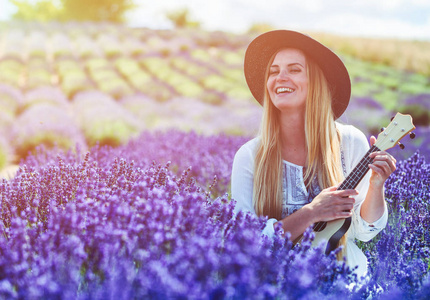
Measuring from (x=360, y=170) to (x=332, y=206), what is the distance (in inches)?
8.2

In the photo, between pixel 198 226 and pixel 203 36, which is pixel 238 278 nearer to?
pixel 198 226

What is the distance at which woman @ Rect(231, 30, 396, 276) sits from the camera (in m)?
2.18

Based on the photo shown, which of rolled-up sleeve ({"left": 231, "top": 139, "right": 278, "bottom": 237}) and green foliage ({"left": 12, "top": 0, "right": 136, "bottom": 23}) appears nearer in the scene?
rolled-up sleeve ({"left": 231, "top": 139, "right": 278, "bottom": 237})

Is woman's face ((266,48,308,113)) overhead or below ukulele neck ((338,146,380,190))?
overhead

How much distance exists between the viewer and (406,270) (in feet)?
5.68

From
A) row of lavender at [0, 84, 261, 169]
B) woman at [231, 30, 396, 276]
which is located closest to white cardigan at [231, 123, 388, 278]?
woman at [231, 30, 396, 276]

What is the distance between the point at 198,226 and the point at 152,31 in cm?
1818

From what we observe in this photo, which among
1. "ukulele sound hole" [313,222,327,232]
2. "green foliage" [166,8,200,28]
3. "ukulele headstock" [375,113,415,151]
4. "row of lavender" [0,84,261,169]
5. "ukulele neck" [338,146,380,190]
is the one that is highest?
"green foliage" [166,8,200,28]

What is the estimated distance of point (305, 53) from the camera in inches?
89.5

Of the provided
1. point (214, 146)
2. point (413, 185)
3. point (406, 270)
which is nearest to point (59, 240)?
point (406, 270)

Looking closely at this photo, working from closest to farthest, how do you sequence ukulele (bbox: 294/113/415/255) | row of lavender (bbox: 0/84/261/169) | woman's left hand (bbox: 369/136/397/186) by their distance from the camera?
woman's left hand (bbox: 369/136/397/186) < ukulele (bbox: 294/113/415/255) < row of lavender (bbox: 0/84/261/169)

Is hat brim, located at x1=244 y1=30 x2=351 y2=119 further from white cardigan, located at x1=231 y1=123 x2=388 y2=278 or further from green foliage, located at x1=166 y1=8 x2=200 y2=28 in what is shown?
green foliage, located at x1=166 y1=8 x2=200 y2=28

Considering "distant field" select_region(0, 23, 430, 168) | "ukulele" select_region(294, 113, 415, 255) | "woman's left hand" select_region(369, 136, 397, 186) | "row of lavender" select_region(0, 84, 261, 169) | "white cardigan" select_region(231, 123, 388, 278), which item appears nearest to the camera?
"woman's left hand" select_region(369, 136, 397, 186)

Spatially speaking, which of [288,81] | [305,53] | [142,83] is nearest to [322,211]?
[288,81]
